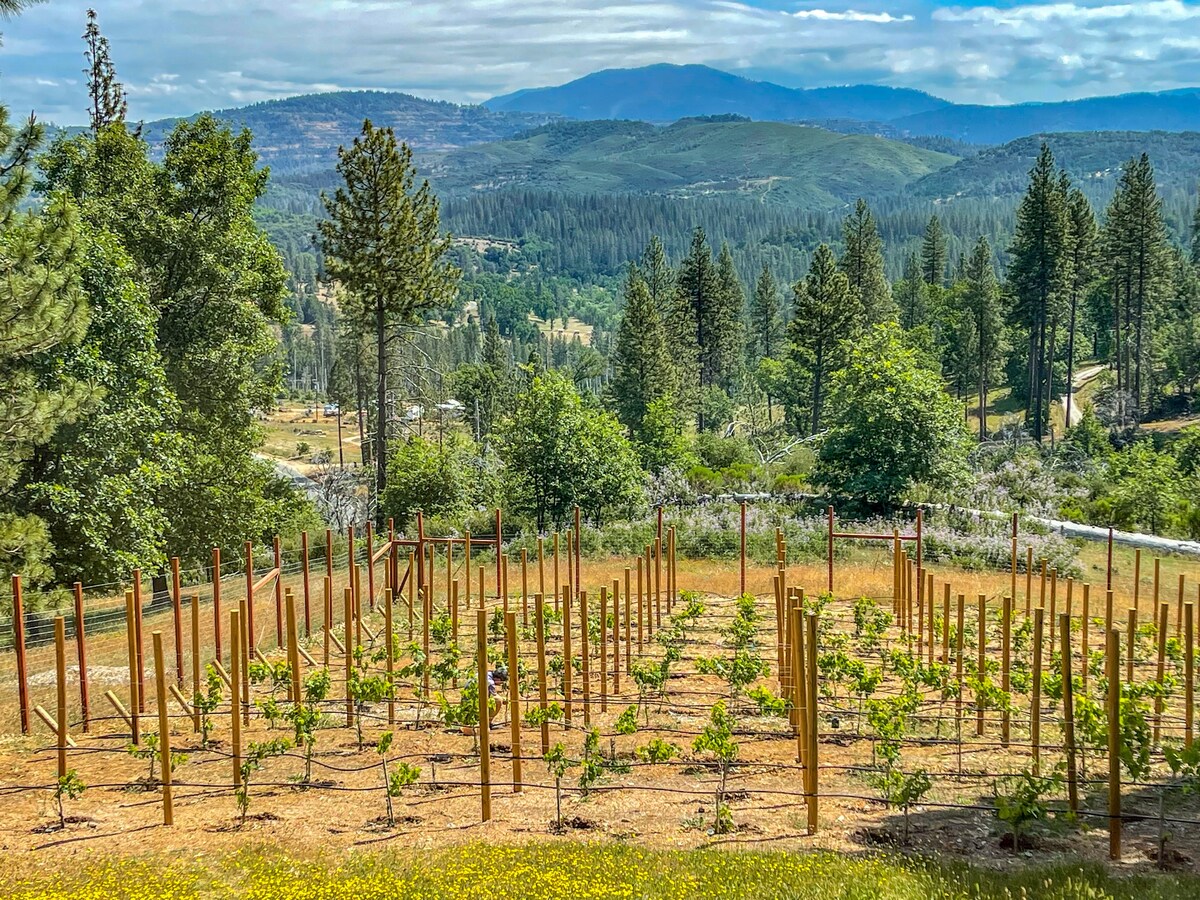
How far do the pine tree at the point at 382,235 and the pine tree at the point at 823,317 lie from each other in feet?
93.6

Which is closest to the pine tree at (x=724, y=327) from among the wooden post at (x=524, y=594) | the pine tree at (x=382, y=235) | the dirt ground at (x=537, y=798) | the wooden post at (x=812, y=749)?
the pine tree at (x=382, y=235)

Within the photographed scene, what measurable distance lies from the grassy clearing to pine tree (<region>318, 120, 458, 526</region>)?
2538 cm

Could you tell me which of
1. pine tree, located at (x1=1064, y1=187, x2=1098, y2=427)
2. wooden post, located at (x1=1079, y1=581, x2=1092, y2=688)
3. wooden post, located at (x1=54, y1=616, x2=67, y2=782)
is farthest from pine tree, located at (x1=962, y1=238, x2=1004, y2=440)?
wooden post, located at (x1=54, y1=616, x2=67, y2=782)

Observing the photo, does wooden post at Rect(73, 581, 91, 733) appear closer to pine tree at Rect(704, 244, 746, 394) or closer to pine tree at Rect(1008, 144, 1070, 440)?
pine tree at Rect(1008, 144, 1070, 440)

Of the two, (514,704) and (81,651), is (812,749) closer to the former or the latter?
(514,704)

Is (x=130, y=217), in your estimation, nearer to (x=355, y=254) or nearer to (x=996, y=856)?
(x=355, y=254)

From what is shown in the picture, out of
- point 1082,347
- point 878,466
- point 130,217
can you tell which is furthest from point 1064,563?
point 1082,347

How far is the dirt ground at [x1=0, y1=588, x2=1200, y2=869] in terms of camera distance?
9.55 metres

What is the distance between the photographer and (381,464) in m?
34.4

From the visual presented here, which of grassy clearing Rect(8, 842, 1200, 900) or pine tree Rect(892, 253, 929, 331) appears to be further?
pine tree Rect(892, 253, 929, 331)

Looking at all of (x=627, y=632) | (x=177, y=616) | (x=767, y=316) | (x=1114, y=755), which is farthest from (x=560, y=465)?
(x=767, y=316)

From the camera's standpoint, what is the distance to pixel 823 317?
5778 cm

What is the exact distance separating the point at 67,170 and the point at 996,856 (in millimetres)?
26341

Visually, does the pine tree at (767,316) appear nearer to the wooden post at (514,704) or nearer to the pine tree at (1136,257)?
the pine tree at (1136,257)
